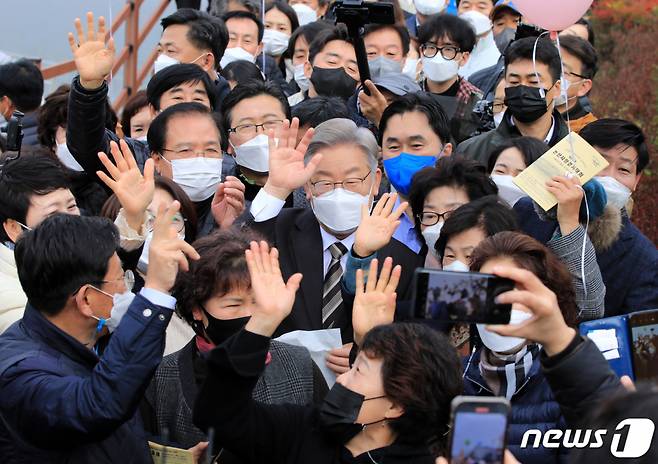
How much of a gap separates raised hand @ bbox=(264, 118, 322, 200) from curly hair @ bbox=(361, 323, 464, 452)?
4.25ft

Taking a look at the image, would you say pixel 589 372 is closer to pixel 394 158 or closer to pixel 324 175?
→ pixel 324 175

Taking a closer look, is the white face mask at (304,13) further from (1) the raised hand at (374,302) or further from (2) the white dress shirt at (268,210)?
(1) the raised hand at (374,302)

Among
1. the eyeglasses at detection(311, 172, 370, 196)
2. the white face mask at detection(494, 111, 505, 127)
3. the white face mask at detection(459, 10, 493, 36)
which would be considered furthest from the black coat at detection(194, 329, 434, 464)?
the white face mask at detection(459, 10, 493, 36)

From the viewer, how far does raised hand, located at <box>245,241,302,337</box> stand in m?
2.91

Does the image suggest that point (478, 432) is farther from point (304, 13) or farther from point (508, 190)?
point (304, 13)

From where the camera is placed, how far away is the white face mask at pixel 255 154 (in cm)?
502

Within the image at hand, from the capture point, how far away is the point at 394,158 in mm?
4922

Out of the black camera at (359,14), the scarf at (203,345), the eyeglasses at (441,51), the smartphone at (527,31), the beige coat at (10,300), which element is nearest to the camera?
the scarf at (203,345)

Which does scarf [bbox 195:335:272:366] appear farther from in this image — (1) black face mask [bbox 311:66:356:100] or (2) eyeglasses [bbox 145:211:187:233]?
(1) black face mask [bbox 311:66:356:100]

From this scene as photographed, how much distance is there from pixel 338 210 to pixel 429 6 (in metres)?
4.65

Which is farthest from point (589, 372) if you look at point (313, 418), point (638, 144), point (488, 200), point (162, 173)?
point (162, 173)

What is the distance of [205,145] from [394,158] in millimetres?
858

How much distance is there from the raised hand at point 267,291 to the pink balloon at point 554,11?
225 centimetres

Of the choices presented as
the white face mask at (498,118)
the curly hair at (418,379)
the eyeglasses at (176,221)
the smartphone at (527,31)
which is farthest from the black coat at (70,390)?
the smartphone at (527,31)
